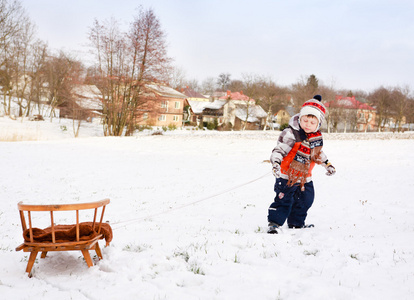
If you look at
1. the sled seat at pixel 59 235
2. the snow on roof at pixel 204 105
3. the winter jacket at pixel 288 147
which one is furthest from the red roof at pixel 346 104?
the sled seat at pixel 59 235

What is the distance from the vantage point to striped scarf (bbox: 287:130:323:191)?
5.33 metres

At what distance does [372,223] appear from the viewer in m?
6.53

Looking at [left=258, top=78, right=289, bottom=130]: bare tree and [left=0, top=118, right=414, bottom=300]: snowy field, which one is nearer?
[left=0, top=118, right=414, bottom=300]: snowy field

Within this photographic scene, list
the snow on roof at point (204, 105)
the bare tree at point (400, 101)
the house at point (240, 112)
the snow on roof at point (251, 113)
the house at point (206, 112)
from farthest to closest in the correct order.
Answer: the snow on roof at point (204, 105), the house at point (206, 112), the snow on roof at point (251, 113), the house at point (240, 112), the bare tree at point (400, 101)

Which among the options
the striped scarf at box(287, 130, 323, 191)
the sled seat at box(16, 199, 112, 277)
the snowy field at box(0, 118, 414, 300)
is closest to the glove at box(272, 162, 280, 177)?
the striped scarf at box(287, 130, 323, 191)

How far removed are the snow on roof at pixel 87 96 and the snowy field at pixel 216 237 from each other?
16.2 meters

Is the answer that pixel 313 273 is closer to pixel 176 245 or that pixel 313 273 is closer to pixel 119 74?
pixel 176 245

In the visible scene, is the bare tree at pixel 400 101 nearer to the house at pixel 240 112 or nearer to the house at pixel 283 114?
the house at pixel 240 112

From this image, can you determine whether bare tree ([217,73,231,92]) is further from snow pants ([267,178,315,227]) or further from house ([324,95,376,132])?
snow pants ([267,178,315,227])

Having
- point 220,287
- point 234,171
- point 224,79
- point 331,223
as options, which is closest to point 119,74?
point 234,171

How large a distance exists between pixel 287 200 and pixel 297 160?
0.74 meters

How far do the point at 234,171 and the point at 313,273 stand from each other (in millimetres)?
10832

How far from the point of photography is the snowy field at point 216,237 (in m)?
3.22

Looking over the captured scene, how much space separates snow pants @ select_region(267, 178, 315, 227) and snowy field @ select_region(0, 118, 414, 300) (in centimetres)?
28
